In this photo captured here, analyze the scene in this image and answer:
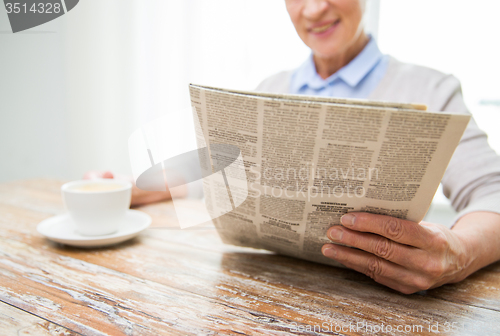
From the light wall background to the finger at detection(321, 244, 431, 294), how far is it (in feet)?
5.09

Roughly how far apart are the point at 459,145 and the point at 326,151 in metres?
0.50

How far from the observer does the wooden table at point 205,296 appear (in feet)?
1.21

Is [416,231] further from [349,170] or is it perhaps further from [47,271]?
[47,271]

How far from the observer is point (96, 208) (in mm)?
605

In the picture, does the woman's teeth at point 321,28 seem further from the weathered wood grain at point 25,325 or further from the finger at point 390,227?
the weathered wood grain at point 25,325

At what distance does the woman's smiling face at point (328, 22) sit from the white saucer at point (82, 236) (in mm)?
662

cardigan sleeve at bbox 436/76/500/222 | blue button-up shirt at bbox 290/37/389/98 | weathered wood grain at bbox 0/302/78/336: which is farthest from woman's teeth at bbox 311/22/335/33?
weathered wood grain at bbox 0/302/78/336

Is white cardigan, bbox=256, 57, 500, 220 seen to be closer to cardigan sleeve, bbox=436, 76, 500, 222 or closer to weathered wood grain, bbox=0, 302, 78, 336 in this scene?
cardigan sleeve, bbox=436, 76, 500, 222

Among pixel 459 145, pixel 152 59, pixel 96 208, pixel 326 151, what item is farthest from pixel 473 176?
pixel 152 59

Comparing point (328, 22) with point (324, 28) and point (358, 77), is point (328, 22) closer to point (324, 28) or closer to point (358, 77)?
point (324, 28)

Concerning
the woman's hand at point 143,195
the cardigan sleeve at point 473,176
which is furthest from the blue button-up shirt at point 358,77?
the woman's hand at point 143,195

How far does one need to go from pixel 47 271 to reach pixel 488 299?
24.5 inches

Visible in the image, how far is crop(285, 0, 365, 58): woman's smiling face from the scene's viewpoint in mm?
864

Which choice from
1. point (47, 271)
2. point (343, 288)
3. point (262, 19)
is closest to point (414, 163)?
point (343, 288)
